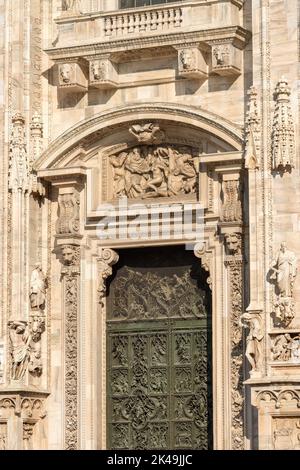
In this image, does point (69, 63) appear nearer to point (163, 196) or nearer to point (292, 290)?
point (163, 196)

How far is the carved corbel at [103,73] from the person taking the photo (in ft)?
106

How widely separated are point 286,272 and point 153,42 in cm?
432

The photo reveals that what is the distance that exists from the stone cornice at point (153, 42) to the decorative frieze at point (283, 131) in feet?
4.18

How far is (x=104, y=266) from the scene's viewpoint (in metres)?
32.4

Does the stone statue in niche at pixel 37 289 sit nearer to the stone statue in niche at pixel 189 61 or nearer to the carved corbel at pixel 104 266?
the carved corbel at pixel 104 266

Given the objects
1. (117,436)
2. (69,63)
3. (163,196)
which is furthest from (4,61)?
(117,436)

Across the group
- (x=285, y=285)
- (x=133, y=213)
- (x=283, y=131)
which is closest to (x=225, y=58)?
(x=283, y=131)

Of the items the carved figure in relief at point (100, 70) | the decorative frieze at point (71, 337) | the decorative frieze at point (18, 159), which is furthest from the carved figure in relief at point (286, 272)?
the decorative frieze at point (18, 159)

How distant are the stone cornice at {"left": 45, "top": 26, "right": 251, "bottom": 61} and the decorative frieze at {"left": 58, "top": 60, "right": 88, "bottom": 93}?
0.14m

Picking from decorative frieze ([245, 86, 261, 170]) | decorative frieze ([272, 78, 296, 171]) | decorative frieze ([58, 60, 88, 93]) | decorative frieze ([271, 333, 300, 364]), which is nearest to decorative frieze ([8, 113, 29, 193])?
decorative frieze ([58, 60, 88, 93])

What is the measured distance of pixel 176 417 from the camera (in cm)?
3186

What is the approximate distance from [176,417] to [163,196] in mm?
3371

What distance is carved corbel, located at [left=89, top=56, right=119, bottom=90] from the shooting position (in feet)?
106

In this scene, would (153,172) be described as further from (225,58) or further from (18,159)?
(225,58)
